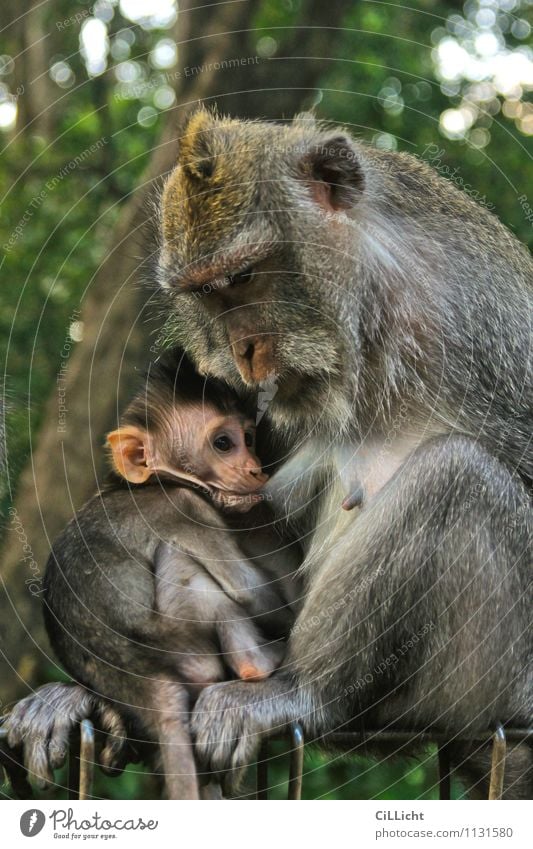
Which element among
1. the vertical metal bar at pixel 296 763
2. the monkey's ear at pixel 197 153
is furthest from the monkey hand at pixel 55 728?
the monkey's ear at pixel 197 153

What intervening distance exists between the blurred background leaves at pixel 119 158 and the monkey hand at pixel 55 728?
1.68 metres

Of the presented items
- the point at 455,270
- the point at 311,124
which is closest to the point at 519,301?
the point at 455,270

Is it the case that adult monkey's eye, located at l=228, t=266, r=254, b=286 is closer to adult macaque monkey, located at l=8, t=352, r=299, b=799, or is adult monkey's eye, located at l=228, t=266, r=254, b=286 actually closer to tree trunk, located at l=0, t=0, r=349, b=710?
adult macaque monkey, located at l=8, t=352, r=299, b=799

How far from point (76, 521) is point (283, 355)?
880 mm

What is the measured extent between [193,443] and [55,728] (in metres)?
1.01

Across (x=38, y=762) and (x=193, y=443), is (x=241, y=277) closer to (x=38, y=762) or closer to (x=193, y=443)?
(x=193, y=443)

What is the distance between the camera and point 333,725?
319 cm

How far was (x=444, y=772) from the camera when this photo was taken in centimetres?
308

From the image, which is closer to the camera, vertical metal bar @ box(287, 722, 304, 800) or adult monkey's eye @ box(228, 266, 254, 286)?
vertical metal bar @ box(287, 722, 304, 800)

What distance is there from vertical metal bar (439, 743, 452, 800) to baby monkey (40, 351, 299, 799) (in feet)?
1.94

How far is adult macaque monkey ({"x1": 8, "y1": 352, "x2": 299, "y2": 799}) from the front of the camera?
3.08 meters

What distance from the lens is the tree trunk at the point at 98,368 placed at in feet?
19.8

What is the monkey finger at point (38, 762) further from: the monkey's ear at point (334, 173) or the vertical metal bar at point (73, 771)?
A: the monkey's ear at point (334, 173)

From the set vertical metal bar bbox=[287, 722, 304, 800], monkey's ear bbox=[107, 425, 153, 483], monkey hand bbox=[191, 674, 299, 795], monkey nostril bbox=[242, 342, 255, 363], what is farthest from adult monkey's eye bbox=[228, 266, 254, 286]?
vertical metal bar bbox=[287, 722, 304, 800]
